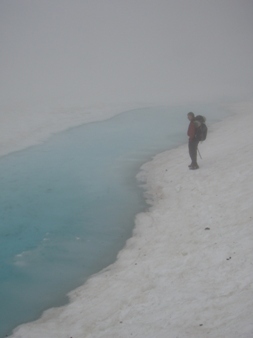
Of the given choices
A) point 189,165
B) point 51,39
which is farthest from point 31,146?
point 51,39

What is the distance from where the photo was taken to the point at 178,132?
2334 cm

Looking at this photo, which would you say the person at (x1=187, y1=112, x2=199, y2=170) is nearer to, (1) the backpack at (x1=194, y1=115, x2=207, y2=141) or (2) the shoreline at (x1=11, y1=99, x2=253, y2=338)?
(1) the backpack at (x1=194, y1=115, x2=207, y2=141)

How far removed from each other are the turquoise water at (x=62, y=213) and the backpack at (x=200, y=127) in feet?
9.92

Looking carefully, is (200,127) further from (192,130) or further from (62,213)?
(62,213)

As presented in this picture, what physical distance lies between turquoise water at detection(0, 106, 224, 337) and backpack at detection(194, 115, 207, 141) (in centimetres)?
302

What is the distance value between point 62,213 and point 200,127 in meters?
5.55

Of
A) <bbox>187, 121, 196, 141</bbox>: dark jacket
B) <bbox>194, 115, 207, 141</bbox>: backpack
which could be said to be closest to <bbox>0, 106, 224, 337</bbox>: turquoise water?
<bbox>187, 121, 196, 141</bbox>: dark jacket

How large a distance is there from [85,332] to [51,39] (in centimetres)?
16347

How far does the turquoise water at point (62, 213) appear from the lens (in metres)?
7.87

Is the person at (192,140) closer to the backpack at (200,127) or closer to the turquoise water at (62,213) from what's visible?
the backpack at (200,127)

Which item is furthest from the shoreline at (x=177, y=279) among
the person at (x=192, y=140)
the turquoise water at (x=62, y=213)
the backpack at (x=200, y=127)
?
the backpack at (x=200, y=127)

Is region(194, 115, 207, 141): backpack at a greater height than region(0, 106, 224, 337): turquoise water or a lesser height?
greater

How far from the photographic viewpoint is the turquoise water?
310 inches

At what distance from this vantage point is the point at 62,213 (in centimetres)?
1155
